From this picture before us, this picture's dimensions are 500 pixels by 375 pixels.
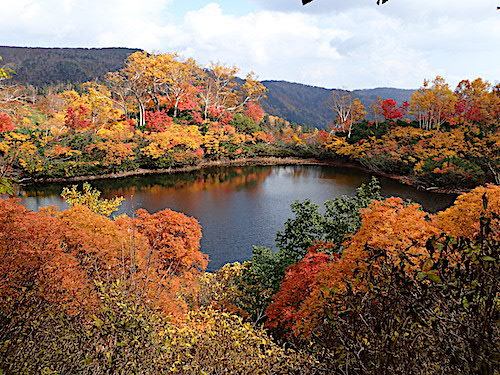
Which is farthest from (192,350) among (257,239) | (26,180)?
(26,180)

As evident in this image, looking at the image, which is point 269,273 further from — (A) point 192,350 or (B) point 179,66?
(B) point 179,66

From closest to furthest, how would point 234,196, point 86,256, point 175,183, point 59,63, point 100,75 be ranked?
1. point 86,256
2. point 234,196
3. point 175,183
4. point 100,75
5. point 59,63

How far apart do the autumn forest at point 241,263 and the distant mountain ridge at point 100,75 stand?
53.7 meters

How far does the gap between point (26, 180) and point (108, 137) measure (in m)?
7.82

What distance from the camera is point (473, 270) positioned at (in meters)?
2.46

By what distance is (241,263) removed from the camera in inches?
579

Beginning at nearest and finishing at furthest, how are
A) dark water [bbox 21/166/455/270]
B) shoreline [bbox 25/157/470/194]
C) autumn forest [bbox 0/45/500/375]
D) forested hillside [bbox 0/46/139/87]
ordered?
autumn forest [bbox 0/45/500/375] < dark water [bbox 21/166/455/270] < shoreline [bbox 25/157/470/194] < forested hillside [bbox 0/46/139/87]

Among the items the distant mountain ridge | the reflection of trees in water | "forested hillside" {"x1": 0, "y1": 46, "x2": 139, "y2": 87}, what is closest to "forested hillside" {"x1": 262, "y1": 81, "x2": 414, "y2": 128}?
the distant mountain ridge

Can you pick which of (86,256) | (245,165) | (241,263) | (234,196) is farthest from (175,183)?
(86,256)

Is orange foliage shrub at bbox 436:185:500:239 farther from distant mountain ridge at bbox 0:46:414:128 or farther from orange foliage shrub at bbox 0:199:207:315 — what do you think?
distant mountain ridge at bbox 0:46:414:128

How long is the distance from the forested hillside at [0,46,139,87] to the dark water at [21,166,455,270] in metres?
77.6

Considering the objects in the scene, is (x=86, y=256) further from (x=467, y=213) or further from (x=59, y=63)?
(x=59, y=63)

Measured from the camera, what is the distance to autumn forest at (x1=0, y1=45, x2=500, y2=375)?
2.50 metres

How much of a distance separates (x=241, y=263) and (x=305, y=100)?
13412 centimetres
